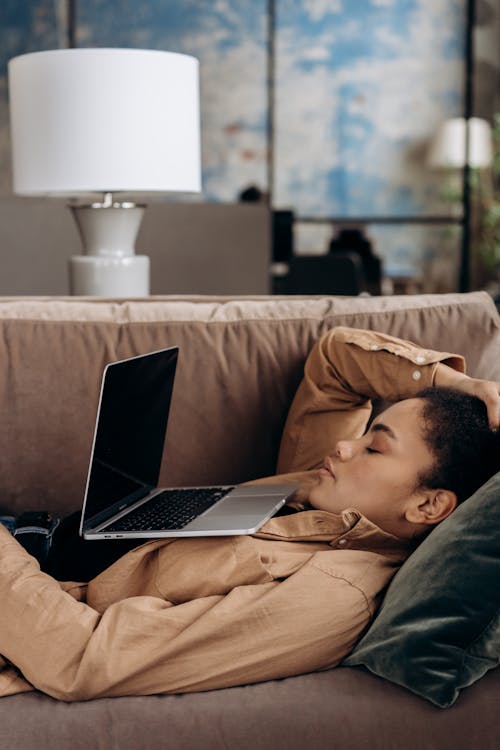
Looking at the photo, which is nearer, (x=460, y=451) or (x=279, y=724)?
(x=279, y=724)

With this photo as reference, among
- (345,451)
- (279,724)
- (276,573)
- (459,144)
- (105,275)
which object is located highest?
(459,144)

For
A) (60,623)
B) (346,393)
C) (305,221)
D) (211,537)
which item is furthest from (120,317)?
(305,221)

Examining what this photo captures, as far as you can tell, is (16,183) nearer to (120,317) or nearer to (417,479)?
(120,317)

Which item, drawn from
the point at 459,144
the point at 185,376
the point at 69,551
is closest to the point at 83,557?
the point at 69,551

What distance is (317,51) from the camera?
5637 millimetres

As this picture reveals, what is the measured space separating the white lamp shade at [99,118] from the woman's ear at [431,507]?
119 centimetres

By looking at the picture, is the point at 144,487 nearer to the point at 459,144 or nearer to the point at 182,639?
the point at 182,639

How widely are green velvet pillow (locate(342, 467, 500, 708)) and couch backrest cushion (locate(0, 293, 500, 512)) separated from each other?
61 centimetres

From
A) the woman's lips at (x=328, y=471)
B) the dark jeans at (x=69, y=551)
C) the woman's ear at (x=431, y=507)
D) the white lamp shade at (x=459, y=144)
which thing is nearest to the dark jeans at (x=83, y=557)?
the dark jeans at (x=69, y=551)

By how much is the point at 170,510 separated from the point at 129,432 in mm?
136

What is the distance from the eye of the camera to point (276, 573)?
3.73 feet

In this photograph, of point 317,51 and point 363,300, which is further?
point 317,51

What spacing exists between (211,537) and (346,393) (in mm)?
447

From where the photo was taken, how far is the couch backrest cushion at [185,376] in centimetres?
159
